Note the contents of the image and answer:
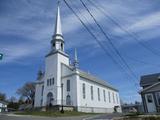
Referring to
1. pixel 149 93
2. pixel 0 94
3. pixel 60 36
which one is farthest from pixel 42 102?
pixel 0 94

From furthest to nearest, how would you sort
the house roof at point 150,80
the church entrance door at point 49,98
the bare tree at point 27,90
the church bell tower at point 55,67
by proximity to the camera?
the bare tree at point 27,90 → the church bell tower at point 55,67 → the church entrance door at point 49,98 → the house roof at point 150,80

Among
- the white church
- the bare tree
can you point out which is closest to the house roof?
the white church

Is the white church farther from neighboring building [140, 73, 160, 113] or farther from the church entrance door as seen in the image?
neighboring building [140, 73, 160, 113]

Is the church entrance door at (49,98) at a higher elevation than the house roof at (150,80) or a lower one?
lower

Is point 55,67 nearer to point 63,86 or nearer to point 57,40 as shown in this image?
point 63,86

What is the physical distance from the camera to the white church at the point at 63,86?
40.8m

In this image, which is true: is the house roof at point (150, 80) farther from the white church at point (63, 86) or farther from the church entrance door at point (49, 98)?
the church entrance door at point (49, 98)

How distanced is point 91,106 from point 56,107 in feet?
36.3

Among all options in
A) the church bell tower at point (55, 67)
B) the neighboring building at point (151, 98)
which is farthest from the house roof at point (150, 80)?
the church bell tower at point (55, 67)

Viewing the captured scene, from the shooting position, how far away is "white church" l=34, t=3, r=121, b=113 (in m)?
40.8

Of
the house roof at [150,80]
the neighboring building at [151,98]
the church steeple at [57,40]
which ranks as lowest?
the neighboring building at [151,98]

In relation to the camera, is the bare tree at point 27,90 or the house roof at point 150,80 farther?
the bare tree at point 27,90

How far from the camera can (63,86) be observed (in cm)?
4288

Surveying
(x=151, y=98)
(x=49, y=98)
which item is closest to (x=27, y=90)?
(x=49, y=98)
